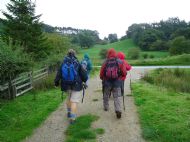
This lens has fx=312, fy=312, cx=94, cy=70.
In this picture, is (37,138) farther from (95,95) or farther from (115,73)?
(95,95)

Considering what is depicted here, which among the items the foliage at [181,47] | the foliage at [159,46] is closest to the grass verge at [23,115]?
the foliage at [181,47]

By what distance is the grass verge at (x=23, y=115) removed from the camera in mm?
7355

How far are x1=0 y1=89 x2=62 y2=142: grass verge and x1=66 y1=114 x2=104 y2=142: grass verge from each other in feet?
3.29

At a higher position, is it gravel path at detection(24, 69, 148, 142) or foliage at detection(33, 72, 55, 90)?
foliage at detection(33, 72, 55, 90)

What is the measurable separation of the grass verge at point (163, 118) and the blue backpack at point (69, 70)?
2.11 metres

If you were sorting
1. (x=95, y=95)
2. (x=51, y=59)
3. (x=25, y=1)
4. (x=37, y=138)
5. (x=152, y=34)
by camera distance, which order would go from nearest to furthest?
(x=37, y=138) → (x=95, y=95) → (x=51, y=59) → (x=25, y=1) → (x=152, y=34)

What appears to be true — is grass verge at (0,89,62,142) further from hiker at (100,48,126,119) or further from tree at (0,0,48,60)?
tree at (0,0,48,60)

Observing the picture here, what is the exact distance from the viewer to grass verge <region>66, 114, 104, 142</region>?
6.87 meters

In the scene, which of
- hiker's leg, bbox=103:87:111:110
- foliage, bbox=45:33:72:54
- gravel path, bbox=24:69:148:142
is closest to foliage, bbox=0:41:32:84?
gravel path, bbox=24:69:148:142

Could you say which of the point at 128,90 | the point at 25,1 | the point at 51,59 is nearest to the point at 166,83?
the point at 128,90

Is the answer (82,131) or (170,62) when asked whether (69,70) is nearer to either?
(82,131)

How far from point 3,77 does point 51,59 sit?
10.4 m

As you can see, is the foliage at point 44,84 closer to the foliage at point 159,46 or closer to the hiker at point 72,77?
the hiker at point 72,77

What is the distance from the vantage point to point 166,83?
18125mm
